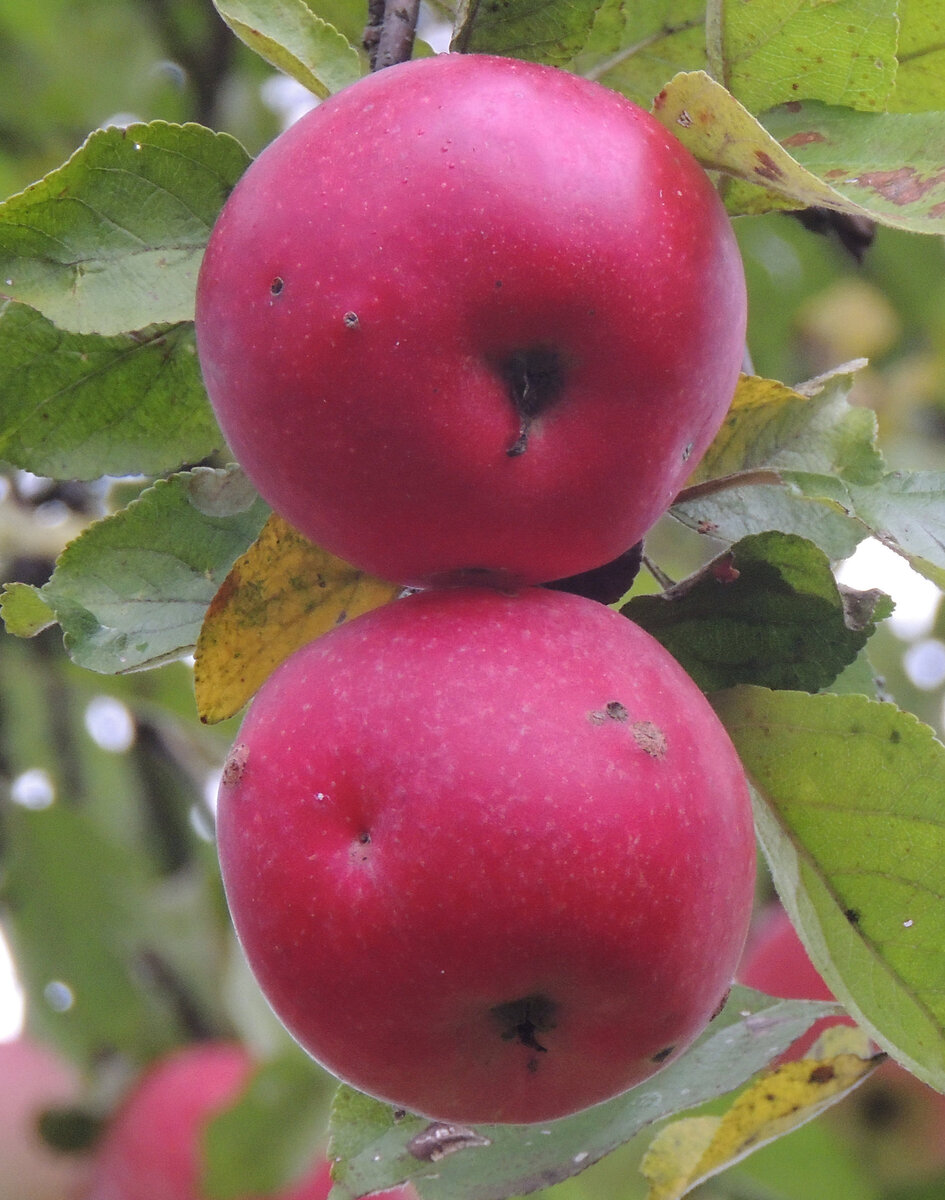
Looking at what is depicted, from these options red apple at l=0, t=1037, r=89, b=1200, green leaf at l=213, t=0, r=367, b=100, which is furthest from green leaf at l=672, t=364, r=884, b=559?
red apple at l=0, t=1037, r=89, b=1200

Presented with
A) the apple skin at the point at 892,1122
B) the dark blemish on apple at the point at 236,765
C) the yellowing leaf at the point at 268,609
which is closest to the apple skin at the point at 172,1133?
the apple skin at the point at 892,1122

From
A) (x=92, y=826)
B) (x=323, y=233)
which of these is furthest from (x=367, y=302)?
(x=92, y=826)

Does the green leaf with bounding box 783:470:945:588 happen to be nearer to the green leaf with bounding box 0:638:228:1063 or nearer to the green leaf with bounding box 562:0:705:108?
the green leaf with bounding box 562:0:705:108

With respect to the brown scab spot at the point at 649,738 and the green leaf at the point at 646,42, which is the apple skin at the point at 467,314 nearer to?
the brown scab spot at the point at 649,738

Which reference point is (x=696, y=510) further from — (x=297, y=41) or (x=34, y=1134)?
(x=34, y=1134)

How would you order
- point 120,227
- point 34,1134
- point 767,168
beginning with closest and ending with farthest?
point 767,168
point 120,227
point 34,1134

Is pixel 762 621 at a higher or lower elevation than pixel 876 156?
lower

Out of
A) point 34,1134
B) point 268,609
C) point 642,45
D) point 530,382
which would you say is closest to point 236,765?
point 268,609
